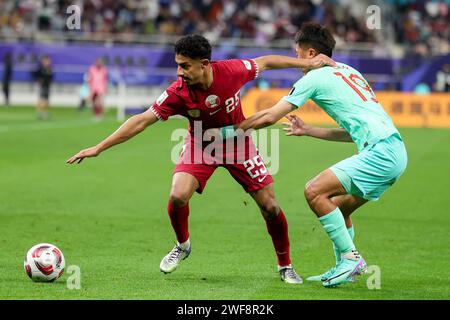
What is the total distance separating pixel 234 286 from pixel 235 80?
1914 mm

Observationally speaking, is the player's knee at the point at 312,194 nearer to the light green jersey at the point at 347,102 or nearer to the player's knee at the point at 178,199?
the light green jersey at the point at 347,102

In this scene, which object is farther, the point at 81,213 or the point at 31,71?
the point at 31,71

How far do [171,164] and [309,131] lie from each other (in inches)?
449

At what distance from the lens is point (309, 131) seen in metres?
8.68

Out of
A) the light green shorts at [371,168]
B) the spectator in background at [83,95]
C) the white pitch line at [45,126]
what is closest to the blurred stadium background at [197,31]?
the spectator in background at [83,95]

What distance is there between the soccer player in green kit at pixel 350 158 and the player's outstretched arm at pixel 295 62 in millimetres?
74

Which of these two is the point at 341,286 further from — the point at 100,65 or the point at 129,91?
the point at 129,91

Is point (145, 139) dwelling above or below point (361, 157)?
below

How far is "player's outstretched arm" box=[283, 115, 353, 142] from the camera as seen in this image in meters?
8.61

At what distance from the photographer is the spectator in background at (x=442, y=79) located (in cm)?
3601

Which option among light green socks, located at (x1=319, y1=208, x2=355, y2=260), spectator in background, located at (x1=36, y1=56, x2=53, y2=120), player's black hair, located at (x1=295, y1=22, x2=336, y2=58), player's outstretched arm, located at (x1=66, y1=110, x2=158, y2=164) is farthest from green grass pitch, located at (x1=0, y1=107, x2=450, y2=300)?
spectator in background, located at (x1=36, y1=56, x2=53, y2=120)

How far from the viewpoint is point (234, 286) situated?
8.38m
